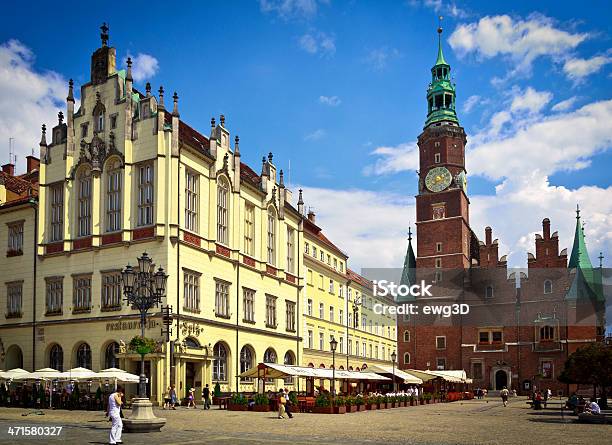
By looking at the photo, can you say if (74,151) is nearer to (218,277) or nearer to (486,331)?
(218,277)

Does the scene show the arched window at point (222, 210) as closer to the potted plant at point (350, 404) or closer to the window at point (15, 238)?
the window at point (15, 238)

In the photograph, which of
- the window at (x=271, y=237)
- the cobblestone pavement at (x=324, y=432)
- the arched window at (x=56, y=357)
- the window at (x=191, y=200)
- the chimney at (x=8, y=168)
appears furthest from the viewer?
the chimney at (x=8, y=168)

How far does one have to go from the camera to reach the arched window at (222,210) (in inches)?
1978

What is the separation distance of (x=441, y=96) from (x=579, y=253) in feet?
92.1

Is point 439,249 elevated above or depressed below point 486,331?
above

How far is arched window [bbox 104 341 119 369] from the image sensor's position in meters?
44.8

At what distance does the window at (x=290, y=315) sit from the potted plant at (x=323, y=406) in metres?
19.2

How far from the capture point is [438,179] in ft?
328

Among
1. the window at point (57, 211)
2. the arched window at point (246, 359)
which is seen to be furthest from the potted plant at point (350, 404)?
the window at point (57, 211)

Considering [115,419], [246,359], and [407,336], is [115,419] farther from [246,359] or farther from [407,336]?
[407,336]

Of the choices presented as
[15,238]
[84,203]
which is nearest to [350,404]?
[84,203]

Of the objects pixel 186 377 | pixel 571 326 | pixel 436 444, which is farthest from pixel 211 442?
pixel 571 326

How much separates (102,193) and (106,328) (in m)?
8.72

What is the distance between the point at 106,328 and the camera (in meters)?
45.2
